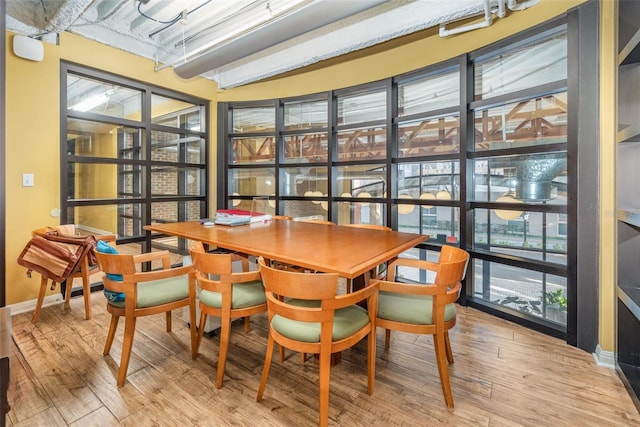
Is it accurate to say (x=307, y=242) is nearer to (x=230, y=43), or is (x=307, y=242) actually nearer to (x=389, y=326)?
(x=389, y=326)

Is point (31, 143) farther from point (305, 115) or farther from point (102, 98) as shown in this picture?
point (305, 115)

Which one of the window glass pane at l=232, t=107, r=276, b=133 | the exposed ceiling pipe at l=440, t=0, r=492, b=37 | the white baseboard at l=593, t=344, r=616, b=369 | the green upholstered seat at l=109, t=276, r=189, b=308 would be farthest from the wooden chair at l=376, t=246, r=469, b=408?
the window glass pane at l=232, t=107, r=276, b=133

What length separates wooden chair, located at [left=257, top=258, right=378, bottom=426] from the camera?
1392mm

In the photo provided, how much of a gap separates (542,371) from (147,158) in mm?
4618

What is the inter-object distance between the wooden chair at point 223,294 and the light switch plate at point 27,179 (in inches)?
92.5

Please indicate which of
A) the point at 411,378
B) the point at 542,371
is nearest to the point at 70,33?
the point at 411,378

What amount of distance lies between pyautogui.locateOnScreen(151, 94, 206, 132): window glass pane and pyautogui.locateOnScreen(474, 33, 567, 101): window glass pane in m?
3.91

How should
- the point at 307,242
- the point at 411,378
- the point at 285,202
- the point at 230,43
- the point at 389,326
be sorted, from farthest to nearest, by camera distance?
the point at 285,202
the point at 230,43
the point at 307,242
the point at 411,378
the point at 389,326

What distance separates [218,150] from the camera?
473 cm

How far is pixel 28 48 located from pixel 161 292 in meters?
2.88

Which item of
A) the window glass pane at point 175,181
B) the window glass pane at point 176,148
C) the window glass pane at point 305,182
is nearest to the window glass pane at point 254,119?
the window glass pane at point 176,148

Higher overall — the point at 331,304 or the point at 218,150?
the point at 218,150

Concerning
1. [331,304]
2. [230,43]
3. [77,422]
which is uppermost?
[230,43]

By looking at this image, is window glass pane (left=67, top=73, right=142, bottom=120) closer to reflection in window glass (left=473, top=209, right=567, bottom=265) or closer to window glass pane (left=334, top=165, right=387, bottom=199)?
window glass pane (left=334, top=165, right=387, bottom=199)
